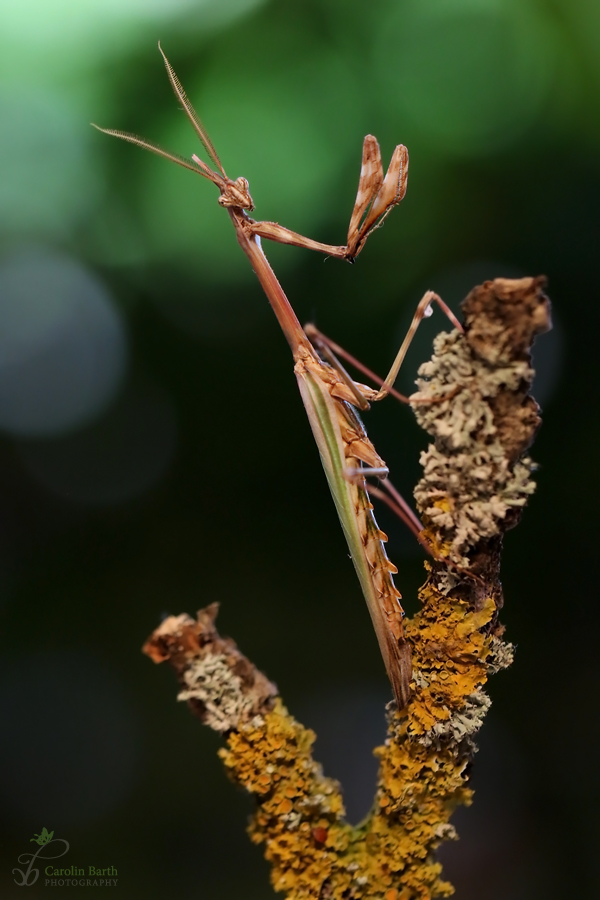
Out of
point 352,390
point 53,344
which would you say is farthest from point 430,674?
point 53,344

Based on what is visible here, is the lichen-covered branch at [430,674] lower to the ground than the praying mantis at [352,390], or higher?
lower

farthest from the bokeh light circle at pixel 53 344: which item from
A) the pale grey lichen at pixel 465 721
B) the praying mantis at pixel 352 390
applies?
the pale grey lichen at pixel 465 721

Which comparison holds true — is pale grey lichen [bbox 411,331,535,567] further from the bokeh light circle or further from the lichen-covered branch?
the bokeh light circle

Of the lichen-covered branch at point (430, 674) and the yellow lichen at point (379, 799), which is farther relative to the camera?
the yellow lichen at point (379, 799)

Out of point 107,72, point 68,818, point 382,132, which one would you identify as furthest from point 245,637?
point 107,72

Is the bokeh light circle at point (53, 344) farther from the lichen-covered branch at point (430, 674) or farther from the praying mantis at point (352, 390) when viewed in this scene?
the lichen-covered branch at point (430, 674)

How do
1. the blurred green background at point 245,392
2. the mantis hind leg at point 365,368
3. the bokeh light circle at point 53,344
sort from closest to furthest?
1. the mantis hind leg at point 365,368
2. the blurred green background at point 245,392
3. the bokeh light circle at point 53,344
